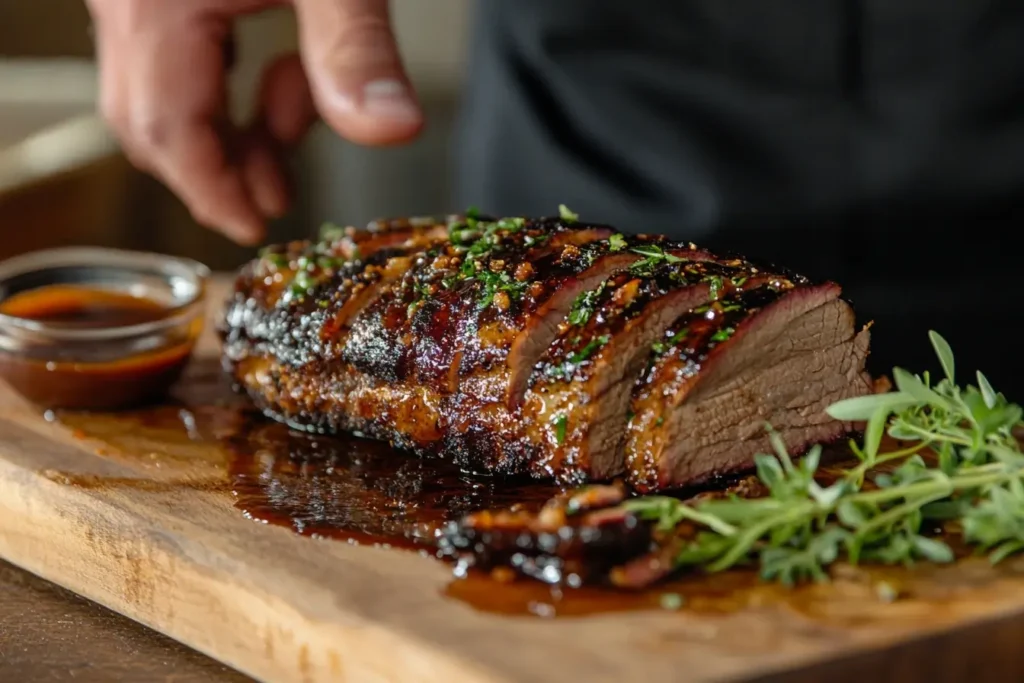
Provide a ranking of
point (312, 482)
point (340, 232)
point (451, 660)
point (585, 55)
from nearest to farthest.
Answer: point (451, 660)
point (312, 482)
point (340, 232)
point (585, 55)

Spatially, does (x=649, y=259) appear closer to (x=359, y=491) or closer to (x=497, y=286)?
(x=497, y=286)

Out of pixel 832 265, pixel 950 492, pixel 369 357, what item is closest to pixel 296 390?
pixel 369 357

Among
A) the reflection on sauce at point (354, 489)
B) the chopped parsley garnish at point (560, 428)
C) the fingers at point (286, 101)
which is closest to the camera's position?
the reflection on sauce at point (354, 489)

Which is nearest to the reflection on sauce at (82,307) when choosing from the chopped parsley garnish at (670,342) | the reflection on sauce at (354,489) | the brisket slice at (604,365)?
the reflection on sauce at (354,489)

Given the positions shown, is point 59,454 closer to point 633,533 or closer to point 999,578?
point 633,533

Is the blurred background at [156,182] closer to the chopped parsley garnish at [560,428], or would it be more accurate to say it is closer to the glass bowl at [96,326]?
the glass bowl at [96,326]

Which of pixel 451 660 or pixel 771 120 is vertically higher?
pixel 771 120
